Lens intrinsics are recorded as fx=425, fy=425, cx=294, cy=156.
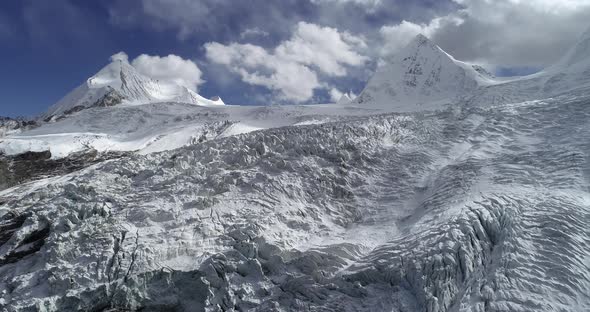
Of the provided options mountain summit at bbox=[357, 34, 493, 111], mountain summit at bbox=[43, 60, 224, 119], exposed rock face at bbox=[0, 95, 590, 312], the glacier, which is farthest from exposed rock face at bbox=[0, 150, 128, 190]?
mountain summit at bbox=[357, 34, 493, 111]

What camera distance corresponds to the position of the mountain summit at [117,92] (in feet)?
471

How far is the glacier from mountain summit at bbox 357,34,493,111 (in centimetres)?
8528

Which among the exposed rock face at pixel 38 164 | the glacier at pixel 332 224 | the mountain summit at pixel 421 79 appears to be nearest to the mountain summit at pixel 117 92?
the exposed rock face at pixel 38 164

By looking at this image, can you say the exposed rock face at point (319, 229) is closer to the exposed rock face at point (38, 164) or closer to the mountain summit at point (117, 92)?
the exposed rock face at point (38, 164)

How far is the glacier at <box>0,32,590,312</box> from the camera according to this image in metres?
22.9

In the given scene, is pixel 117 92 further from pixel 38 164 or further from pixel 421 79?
pixel 421 79

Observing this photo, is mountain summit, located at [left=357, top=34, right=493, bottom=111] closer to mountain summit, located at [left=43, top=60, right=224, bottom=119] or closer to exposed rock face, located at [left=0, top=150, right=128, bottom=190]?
mountain summit, located at [left=43, top=60, right=224, bottom=119]

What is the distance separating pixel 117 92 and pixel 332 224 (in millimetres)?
136565

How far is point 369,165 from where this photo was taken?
36812 mm

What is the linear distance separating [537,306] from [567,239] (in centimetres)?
569

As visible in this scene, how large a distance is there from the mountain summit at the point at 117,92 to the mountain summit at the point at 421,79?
80208 mm

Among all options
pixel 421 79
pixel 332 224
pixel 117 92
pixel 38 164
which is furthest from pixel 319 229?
Result: pixel 117 92

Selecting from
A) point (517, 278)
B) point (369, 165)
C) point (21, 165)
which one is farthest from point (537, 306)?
point (21, 165)

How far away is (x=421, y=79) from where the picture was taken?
482ft
